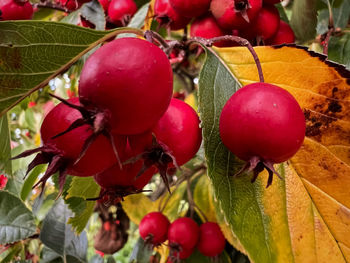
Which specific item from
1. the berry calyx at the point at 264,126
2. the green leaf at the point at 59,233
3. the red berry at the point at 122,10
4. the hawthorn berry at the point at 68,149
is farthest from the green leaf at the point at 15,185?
the berry calyx at the point at 264,126

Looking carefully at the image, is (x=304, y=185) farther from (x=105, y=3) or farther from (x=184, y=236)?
(x=105, y=3)

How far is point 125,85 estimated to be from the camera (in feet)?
1.35

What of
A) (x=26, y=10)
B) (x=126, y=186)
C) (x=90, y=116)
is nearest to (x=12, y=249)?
(x=26, y=10)

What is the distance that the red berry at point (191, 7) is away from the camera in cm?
77

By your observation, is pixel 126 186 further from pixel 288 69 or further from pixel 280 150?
pixel 288 69

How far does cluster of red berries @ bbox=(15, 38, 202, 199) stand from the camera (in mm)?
412

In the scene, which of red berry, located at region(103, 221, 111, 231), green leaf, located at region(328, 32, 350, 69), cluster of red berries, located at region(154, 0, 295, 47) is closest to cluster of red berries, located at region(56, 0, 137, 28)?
cluster of red berries, located at region(154, 0, 295, 47)

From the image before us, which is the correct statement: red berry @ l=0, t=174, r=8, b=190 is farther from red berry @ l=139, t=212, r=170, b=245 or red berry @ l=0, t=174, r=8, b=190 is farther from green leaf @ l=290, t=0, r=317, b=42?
green leaf @ l=290, t=0, r=317, b=42

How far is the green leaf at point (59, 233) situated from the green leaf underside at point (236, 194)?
2.61 feet

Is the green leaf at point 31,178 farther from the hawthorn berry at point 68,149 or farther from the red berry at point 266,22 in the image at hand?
the red berry at point 266,22

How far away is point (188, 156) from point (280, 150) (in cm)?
16

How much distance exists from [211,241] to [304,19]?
2.35ft

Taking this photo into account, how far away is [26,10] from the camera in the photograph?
38.4 inches

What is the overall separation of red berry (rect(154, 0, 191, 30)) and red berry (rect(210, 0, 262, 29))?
157 millimetres
